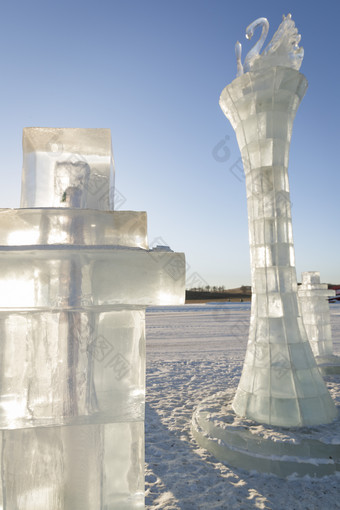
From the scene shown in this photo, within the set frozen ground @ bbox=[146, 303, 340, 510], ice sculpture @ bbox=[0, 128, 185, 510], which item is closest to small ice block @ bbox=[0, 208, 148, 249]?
ice sculpture @ bbox=[0, 128, 185, 510]

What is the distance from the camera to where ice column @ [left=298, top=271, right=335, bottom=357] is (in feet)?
25.0

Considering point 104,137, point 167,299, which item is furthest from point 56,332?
point 104,137

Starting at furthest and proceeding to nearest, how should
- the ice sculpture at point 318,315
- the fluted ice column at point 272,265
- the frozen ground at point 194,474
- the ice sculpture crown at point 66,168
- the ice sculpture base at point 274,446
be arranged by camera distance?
the ice sculpture at point 318,315 < the fluted ice column at point 272,265 < the ice sculpture base at point 274,446 < the frozen ground at point 194,474 < the ice sculpture crown at point 66,168

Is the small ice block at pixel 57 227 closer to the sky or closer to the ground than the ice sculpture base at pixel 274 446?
closer to the sky

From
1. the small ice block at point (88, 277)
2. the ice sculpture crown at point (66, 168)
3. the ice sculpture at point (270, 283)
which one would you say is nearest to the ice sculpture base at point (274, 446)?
the ice sculpture at point (270, 283)

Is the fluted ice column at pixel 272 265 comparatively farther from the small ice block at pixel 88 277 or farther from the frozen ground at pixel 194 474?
the small ice block at pixel 88 277

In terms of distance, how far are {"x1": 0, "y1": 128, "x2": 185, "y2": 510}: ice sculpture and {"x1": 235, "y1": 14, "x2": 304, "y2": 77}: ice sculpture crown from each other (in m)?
4.07

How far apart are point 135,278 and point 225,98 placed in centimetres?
414

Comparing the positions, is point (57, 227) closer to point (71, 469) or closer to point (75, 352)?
point (75, 352)

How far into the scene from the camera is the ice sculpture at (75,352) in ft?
3.06

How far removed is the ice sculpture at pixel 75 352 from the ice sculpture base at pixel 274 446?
2745 millimetres

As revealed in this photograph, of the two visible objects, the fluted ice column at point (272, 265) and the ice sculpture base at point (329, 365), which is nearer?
the fluted ice column at point (272, 265)

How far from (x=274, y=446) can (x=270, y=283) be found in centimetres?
177

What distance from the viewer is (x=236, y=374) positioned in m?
7.01
